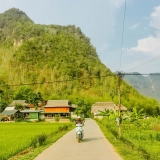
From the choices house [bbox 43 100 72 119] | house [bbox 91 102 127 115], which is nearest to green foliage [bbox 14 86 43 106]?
house [bbox 43 100 72 119]

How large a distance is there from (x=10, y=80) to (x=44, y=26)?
68096 millimetres

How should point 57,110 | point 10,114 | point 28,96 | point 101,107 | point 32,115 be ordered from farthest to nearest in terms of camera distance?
point 28,96, point 101,107, point 57,110, point 32,115, point 10,114

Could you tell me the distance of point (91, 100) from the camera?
10012 centimetres

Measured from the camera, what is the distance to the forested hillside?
114 metres

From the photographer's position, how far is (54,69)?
436 ft

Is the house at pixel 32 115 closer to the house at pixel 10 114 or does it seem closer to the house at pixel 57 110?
the house at pixel 10 114

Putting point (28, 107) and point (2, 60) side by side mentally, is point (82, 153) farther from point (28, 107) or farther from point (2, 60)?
point (2, 60)

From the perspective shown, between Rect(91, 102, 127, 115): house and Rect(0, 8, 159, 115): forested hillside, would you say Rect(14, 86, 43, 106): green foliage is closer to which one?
Rect(0, 8, 159, 115): forested hillside

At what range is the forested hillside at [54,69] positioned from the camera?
114225 millimetres

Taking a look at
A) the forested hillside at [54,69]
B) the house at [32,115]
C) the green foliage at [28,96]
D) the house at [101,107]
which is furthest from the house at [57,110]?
the forested hillside at [54,69]

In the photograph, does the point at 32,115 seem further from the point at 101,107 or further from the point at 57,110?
the point at 101,107

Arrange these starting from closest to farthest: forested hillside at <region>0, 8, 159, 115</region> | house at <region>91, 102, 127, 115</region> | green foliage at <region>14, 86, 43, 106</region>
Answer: house at <region>91, 102, 127, 115</region>, green foliage at <region>14, 86, 43, 106</region>, forested hillside at <region>0, 8, 159, 115</region>

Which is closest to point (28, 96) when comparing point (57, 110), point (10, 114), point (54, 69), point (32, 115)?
point (57, 110)

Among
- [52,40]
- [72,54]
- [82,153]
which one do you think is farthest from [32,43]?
[82,153]
